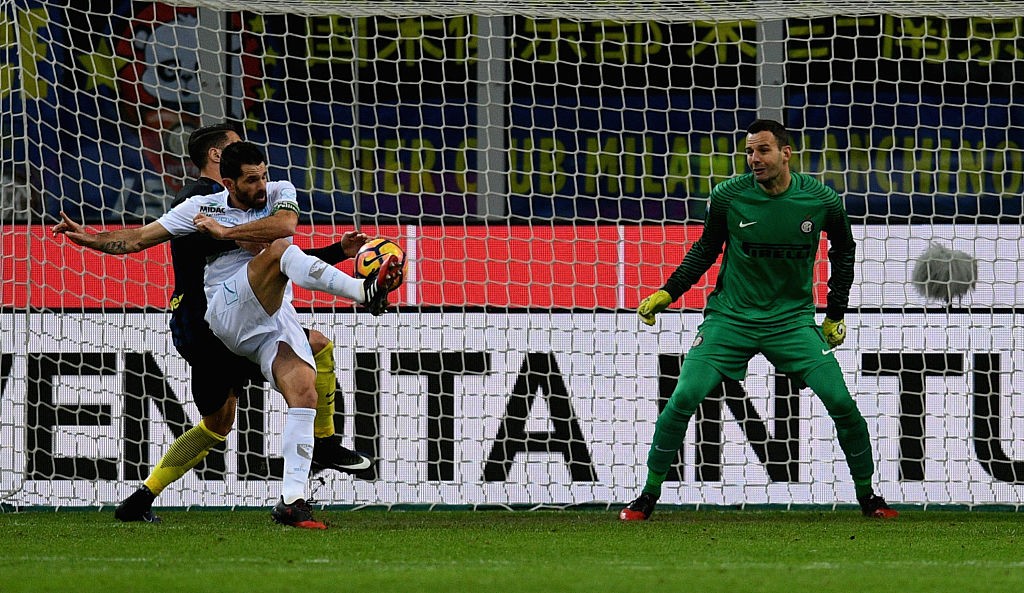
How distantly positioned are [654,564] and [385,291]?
4.55 feet

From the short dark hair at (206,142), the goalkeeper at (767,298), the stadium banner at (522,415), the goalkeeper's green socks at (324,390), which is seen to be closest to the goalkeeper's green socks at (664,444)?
the goalkeeper at (767,298)

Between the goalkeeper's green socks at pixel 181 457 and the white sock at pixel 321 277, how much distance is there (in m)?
1.04

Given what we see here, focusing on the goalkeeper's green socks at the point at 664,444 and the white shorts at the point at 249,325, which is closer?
the white shorts at the point at 249,325

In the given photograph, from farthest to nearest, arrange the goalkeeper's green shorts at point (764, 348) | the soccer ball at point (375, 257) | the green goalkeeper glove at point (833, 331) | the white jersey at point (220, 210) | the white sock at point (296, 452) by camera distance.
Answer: the green goalkeeper glove at point (833, 331) < the goalkeeper's green shorts at point (764, 348) < the white jersey at point (220, 210) < the white sock at point (296, 452) < the soccer ball at point (375, 257)

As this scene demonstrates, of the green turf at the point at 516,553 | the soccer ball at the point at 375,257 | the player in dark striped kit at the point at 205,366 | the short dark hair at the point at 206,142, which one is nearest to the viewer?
the green turf at the point at 516,553

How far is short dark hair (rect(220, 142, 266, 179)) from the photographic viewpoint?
557 centimetres

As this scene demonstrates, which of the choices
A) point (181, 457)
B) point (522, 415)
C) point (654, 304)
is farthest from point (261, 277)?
point (522, 415)

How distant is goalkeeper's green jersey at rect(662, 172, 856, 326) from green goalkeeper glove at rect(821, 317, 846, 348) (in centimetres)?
12

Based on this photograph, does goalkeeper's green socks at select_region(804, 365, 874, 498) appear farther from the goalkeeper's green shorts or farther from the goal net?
the goal net

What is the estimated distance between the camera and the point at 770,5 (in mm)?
7609

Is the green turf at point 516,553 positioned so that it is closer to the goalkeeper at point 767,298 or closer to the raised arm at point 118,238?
the goalkeeper at point 767,298

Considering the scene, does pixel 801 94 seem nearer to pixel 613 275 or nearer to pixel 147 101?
pixel 613 275

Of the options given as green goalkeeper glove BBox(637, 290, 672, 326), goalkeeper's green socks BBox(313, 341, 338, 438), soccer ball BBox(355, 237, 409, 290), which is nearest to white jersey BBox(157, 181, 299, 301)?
soccer ball BBox(355, 237, 409, 290)

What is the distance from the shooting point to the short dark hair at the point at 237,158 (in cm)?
557
